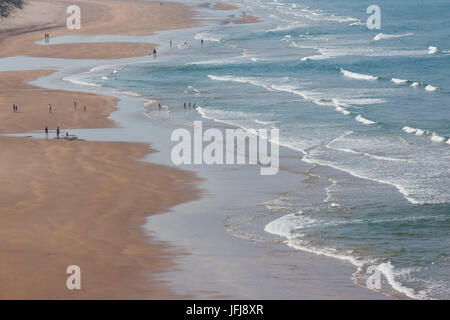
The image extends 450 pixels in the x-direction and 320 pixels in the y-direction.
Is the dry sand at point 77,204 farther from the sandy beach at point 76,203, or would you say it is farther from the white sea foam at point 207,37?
the white sea foam at point 207,37

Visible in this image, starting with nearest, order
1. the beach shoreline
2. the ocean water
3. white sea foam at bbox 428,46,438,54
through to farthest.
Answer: the beach shoreline → the ocean water → white sea foam at bbox 428,46,438,54

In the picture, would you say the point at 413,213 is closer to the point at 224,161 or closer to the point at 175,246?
the point at 175,246

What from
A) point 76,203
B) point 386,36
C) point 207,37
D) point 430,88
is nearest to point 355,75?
point 430,88

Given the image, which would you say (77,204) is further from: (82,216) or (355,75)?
(355,75)

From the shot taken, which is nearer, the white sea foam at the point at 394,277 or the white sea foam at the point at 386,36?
the white sea foam at the point at 394,277

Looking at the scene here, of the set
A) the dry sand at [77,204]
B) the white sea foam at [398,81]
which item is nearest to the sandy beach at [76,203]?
the dry sand at [77,204]

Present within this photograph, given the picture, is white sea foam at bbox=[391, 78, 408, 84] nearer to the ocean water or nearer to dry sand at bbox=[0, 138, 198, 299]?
the ocean water

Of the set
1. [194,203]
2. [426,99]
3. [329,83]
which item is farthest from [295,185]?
[329,83]

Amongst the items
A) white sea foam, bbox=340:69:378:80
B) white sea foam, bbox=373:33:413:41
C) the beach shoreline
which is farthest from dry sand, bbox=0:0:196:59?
the beach shoreline
